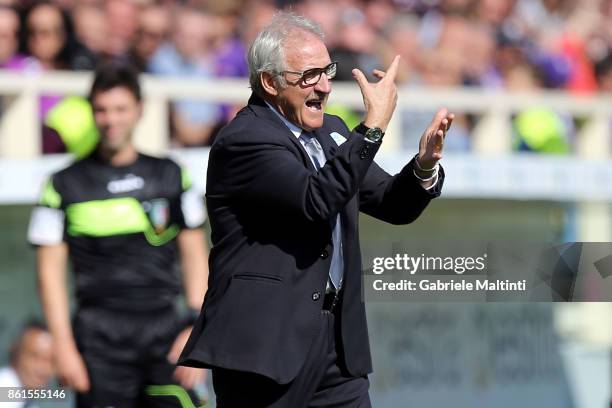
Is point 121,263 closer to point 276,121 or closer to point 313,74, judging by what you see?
point 276,121

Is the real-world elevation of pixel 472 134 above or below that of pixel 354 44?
below

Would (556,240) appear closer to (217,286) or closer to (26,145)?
(26,145)

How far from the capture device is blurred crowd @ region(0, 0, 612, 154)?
8289 mm

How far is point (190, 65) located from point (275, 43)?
520 cm

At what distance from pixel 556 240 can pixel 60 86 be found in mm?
3229

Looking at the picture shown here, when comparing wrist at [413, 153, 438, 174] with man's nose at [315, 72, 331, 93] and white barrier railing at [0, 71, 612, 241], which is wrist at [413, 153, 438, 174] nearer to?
man's nose at [315, 72, 331, 93]

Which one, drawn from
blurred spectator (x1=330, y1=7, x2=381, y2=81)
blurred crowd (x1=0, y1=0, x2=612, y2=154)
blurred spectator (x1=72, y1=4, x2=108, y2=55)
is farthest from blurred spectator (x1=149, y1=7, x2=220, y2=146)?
blurred spectator (x1=330, y1=7, x2=381, y2=81)

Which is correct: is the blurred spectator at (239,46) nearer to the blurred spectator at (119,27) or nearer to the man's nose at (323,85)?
the blurred spectator at (119,27)

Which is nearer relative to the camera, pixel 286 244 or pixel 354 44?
pixel 286 244

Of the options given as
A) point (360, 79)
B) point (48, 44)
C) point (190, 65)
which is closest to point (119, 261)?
point (360, 79)

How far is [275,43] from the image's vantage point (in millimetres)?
3986

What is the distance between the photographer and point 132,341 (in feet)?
19.7

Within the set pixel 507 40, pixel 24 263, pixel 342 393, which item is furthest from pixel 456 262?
pixel 507 40

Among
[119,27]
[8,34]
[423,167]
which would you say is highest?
[119,27]
